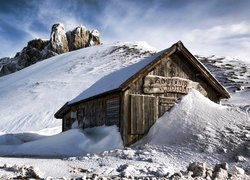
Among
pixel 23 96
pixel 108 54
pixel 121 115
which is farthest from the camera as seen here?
pixel 108 54

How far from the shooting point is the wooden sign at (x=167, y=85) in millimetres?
18734

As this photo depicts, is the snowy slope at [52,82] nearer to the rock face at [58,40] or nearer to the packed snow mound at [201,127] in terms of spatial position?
the rock face at [58,40]

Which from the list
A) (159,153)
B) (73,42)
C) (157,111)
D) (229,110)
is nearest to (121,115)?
(157,111)

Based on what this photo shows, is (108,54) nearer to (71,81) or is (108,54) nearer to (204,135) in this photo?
(71,81)

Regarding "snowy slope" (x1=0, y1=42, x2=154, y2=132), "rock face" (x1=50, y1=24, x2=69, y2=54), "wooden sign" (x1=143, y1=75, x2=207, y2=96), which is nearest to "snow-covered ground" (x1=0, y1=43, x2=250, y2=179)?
"wooden sign" (x1=143, y1=75, x2=207, y2=96)

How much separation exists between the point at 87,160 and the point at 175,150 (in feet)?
11.6

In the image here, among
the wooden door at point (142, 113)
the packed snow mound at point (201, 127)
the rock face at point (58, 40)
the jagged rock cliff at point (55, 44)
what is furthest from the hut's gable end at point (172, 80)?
the rock face at point (58, 40)

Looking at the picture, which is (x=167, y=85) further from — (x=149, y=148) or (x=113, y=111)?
(x=149, y=148)

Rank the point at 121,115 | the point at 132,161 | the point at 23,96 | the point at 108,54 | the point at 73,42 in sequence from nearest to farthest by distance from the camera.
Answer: the point at 132,161 < the point at 121,115 < the point at 23,96 < the point at 108,54 < the point at 73,42

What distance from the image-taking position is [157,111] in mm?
18719

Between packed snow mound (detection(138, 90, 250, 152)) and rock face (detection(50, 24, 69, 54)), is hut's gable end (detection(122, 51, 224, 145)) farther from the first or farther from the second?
rock face (detection(50, 24, 69, 54))

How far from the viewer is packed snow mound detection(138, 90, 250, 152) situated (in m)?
15.5

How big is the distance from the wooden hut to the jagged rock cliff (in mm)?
66624

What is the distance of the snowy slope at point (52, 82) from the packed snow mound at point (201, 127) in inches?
805
